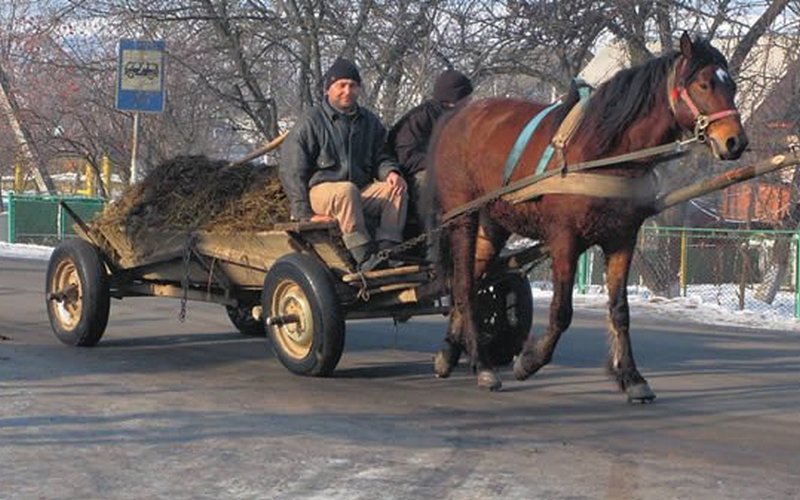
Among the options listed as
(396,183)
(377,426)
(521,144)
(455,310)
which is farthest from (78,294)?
(521,144)

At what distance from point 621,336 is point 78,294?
469 cm

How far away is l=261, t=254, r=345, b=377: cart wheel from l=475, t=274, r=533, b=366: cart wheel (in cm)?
135

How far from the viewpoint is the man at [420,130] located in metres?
9.45

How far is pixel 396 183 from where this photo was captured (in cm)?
905

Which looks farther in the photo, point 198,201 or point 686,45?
point 198,201

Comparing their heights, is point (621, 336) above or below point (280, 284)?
below

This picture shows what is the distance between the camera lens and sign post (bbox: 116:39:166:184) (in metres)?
17.4

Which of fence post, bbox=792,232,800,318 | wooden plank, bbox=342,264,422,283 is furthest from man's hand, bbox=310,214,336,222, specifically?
fence post, bbox=792,232,800,318

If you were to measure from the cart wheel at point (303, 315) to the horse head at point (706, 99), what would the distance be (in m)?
2.63

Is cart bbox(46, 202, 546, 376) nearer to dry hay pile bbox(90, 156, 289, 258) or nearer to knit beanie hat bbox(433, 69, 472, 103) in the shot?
dry hay pile bbox(90, 156, 289, 258)

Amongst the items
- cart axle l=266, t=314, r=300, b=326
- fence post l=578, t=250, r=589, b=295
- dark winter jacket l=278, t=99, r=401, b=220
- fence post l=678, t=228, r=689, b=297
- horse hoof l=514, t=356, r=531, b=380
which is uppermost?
dark winter jacket l=278, t=99, r=401, b=220

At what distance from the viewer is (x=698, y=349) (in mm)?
11555

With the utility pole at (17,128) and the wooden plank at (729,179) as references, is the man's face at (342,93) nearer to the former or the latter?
the wooden plank at (729,179)

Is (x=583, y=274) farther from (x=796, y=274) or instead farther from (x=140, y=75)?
(x=140, y=75)
